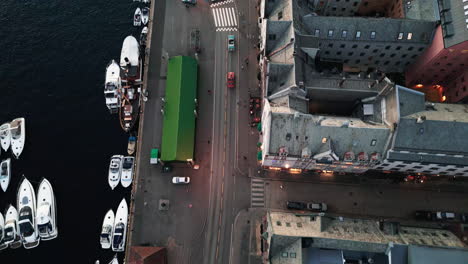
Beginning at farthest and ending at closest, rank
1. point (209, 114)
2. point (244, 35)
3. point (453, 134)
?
point (244, 35)
point (209, 114)
point (453, 134)

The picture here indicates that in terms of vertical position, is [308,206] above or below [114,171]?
below

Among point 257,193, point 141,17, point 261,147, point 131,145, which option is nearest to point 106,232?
point 131,145

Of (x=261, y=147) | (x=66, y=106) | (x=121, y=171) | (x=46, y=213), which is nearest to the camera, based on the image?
(x=46, y=213)

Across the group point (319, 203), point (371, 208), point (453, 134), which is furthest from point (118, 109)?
point (453, 134)

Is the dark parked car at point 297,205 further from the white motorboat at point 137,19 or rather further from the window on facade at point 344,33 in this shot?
the white motorboat at point 137,19

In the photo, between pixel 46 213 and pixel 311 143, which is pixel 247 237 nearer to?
pixel 311 143

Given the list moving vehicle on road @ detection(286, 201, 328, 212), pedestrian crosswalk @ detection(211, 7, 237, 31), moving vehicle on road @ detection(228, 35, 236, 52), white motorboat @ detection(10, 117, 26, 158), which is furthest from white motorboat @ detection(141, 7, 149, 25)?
moving vehicle on road @ detection(286, 201, 328, 212)

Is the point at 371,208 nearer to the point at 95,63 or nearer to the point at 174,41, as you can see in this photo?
the point at 174,41
